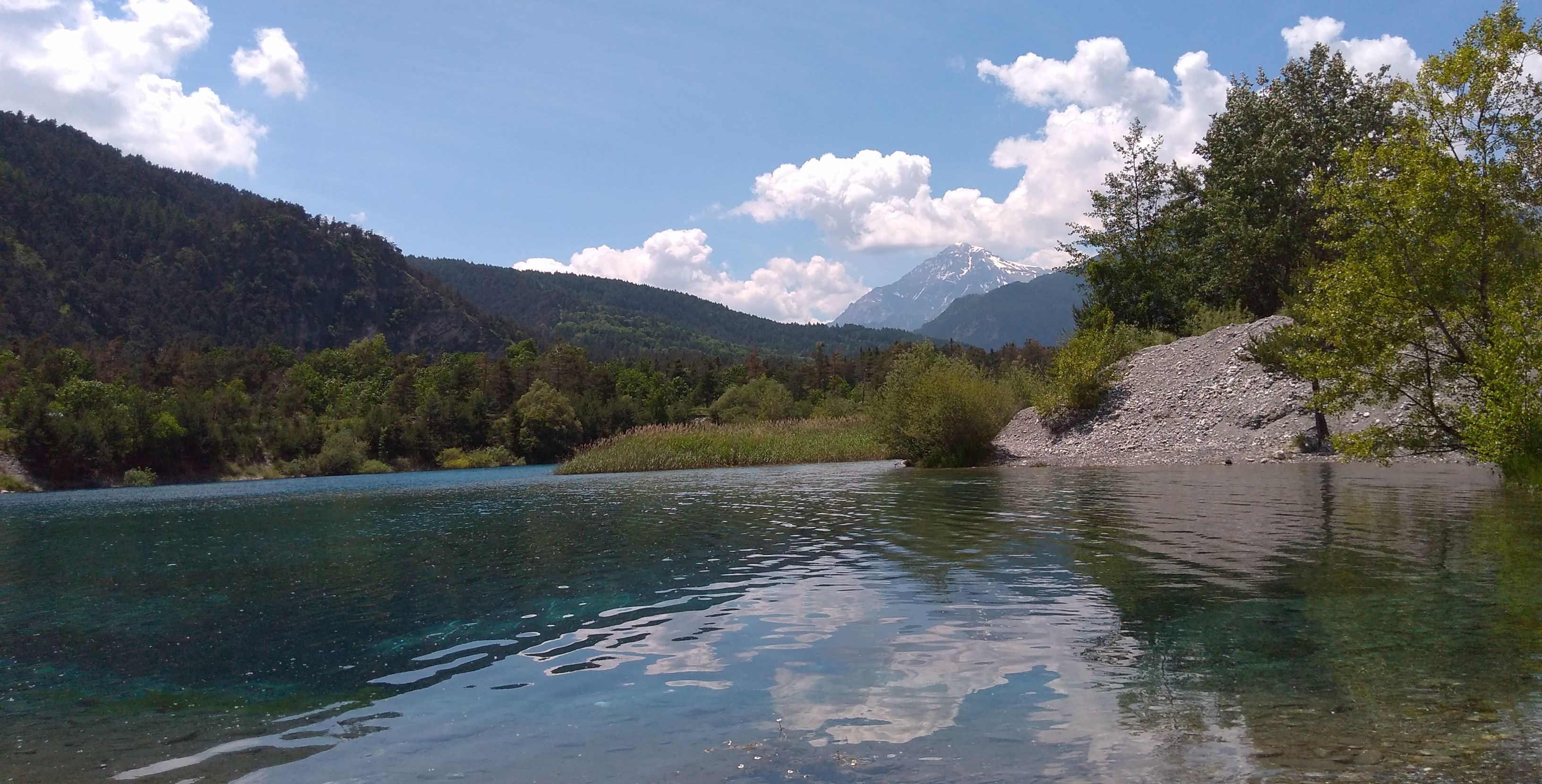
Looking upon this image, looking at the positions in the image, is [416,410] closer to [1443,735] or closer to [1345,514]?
[1345,514]

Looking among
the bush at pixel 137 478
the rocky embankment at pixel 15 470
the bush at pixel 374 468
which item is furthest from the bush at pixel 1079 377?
the rocky embankment at pixel 15 470

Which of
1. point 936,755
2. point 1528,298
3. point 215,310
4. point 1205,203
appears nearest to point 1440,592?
point 936,755

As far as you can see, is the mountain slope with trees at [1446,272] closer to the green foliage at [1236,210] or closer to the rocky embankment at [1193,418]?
the rocky embankment at [1193,418]

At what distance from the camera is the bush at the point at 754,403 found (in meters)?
100

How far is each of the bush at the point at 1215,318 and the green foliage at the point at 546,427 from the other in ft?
235

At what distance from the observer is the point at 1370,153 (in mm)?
19938

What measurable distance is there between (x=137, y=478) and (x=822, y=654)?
307 feet

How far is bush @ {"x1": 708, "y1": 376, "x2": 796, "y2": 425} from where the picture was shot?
3952 inches

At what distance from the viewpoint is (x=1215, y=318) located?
47.2 metres

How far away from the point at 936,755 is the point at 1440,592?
24.0 ft

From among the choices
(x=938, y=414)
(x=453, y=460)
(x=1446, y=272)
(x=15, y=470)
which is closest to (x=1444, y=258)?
(x=1446, y=272)

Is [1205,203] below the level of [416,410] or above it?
above

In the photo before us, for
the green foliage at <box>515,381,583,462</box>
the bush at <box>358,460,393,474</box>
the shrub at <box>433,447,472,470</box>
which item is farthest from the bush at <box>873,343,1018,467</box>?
the bush at <box>358,460,393,474</box>

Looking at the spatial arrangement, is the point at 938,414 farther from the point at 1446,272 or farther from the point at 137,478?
the point at 137,478
